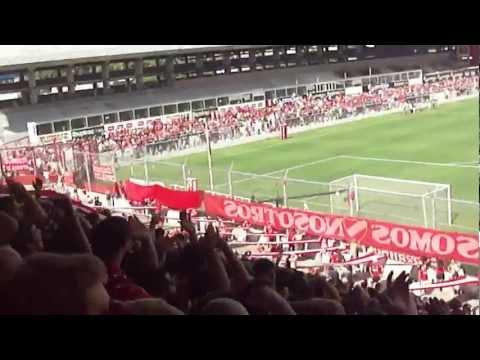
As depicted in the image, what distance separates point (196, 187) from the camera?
4.96 meters

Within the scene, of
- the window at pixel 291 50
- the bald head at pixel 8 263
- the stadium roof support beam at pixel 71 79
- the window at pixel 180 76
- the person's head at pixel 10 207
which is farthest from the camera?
the window at pixel 180 76

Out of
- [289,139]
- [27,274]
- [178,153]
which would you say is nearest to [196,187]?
[178,153]

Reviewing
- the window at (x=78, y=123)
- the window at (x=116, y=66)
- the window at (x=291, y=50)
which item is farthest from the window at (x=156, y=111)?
the window at (x=291, y=50)

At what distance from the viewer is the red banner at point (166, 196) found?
4.91 meters

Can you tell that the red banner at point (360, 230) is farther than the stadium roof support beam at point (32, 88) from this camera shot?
No

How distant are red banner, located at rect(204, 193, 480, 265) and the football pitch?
8 centimetres

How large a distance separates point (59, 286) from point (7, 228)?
55 cm

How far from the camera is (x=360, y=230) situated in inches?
180

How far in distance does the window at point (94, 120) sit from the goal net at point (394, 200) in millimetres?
1598

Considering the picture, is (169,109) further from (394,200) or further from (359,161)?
(394,200)

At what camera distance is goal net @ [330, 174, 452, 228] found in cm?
451

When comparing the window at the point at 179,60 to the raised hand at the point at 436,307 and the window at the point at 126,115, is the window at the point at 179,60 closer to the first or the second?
the window at the point at 126,115

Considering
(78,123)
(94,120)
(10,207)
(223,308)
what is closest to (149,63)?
(94,120)

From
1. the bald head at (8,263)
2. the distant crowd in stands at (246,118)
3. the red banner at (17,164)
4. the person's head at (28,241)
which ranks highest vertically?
the distant crowd in stands at (246,118)
